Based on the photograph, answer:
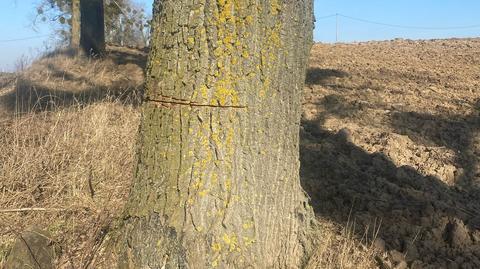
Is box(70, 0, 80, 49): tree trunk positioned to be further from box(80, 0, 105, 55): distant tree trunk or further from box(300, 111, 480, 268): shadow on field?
box(300, 111, 480, 268): shadow on field

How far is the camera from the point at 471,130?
237 inches

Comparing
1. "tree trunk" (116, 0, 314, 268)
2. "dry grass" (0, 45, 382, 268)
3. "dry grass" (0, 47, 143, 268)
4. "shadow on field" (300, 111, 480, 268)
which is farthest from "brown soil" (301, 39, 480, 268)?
"dry grass" (0, 47, 143, 268)

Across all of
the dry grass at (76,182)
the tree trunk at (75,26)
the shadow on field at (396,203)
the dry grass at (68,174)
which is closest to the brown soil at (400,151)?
the shadow on field at (396,203)

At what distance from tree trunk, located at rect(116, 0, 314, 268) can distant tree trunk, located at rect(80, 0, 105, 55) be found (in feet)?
25.4

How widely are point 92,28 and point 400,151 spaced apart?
6.83 meters

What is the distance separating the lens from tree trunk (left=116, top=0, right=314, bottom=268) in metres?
2.52

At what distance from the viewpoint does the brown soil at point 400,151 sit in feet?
11.2

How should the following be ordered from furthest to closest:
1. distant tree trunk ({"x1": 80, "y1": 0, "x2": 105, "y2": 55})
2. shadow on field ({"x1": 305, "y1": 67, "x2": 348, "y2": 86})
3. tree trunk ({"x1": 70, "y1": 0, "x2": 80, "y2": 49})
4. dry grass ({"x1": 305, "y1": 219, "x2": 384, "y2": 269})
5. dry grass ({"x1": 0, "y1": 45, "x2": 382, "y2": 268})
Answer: tree trunk ({"x1": 70, "y1": 0, "x2": 80, "y2": 49}), distant tree trunk ({"x1": 80, "y1": 0, "x2": 105, "y2": 55}), shadow on field ({"x1": 305, "y1": 67, "x2": 348, "y2": 86}), dry grass ({"x1": 0, "y1": 45, "x2": 382, "y2": 268}), dry grass ({"x1": 305, "y1": 219, "x2": 384, "y2": 269})

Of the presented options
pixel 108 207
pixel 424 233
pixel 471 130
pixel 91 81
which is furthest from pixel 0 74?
pixel 424 233

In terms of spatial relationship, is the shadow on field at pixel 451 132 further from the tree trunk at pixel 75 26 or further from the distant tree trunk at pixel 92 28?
the tree trunk at pixel 75 26

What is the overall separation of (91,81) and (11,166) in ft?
15.8

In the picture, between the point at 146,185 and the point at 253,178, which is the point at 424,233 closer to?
the point at 253,178

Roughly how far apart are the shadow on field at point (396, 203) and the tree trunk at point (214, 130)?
3.61 ft

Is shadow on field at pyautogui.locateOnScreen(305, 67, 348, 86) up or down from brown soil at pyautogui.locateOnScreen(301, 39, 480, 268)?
up
